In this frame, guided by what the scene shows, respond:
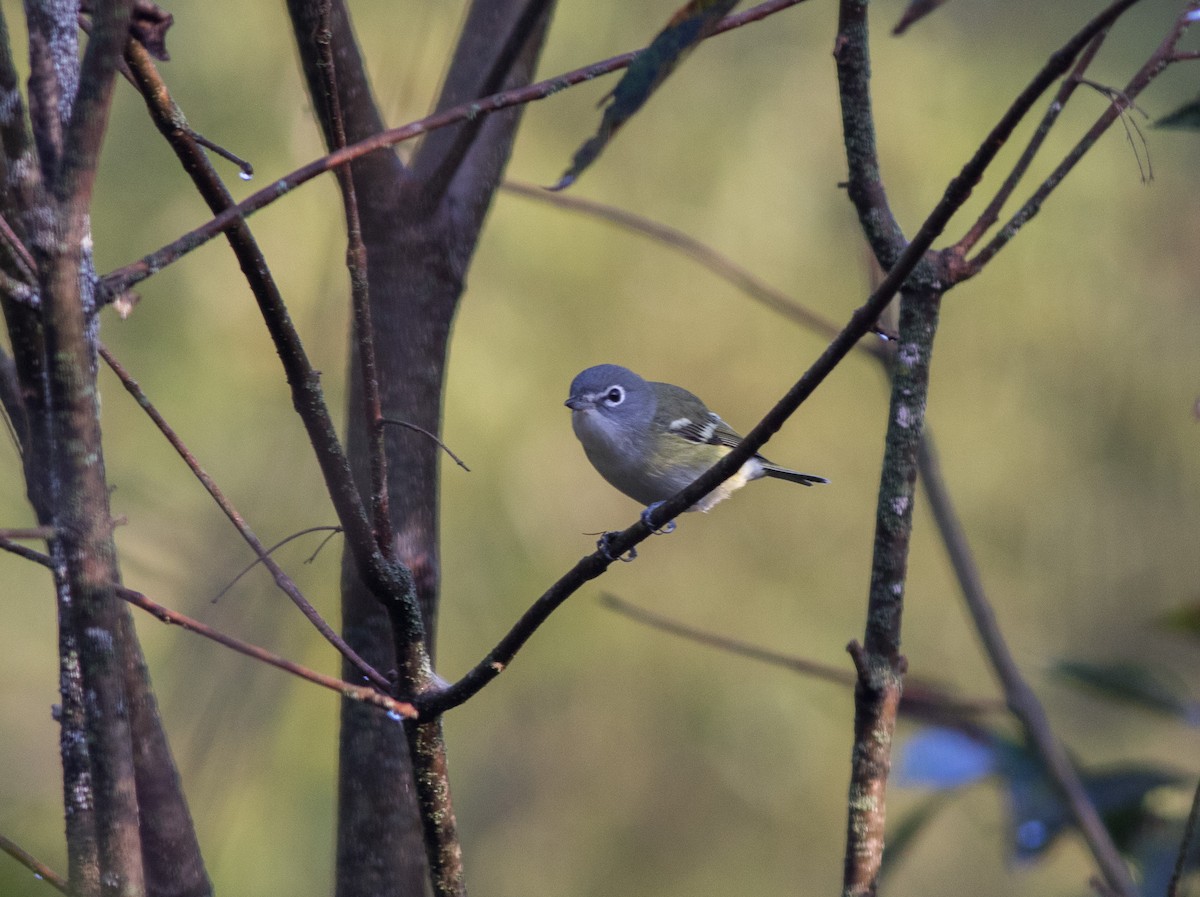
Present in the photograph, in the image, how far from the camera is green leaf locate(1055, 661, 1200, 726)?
2441mm

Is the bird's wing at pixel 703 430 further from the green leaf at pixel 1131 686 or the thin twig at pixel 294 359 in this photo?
the thin twig at pixel 294 359

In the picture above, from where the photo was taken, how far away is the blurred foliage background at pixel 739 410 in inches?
203

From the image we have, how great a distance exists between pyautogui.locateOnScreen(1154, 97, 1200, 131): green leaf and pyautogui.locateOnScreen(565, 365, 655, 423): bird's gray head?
1.58 meters

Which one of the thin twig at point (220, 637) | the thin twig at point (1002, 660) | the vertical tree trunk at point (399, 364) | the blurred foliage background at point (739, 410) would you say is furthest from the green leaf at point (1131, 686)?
the blurred foliage background at point (739, 410)

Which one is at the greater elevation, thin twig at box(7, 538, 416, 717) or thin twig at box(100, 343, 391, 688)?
thin twig at box(100, 343, 391, 688)

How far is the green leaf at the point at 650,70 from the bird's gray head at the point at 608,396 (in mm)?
1954

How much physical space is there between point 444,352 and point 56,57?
95 centimetres

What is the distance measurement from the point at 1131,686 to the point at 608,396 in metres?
1.37

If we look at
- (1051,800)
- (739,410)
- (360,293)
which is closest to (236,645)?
(360,293)

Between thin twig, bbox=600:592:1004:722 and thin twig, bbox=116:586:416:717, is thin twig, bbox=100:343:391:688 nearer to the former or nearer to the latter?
thin twig, bbox=116:586:416:717

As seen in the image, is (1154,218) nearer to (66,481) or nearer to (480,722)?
(480,722)

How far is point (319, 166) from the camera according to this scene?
1051 mm

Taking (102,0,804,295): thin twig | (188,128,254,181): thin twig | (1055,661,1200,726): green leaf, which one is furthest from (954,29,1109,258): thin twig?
(1055,661,1200,726): green leaf

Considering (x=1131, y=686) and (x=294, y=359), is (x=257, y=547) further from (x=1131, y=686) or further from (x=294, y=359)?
(x=1131, y=686)
